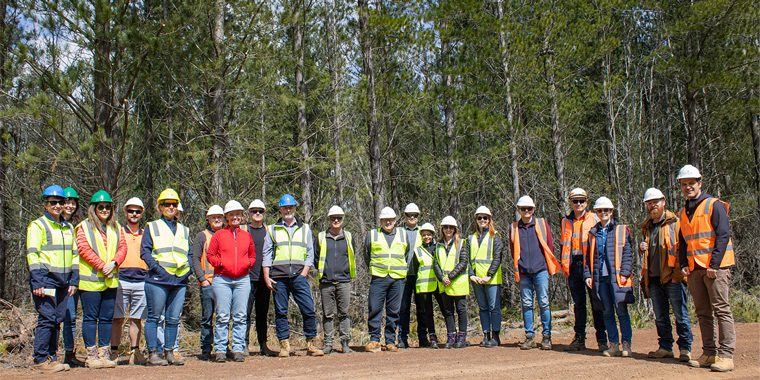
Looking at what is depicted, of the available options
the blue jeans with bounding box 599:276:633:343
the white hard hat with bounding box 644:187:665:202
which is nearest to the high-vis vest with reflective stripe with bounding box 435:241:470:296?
the blue jeans with bounding box 599:276:633:343

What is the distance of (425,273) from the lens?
7.16 meters

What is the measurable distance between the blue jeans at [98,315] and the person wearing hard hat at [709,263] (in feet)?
20.5

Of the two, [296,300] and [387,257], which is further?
[387,257]

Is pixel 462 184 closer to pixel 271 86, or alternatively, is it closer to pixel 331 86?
pixel 331 86

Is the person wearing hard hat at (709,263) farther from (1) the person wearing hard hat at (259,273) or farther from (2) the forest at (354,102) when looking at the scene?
(2) the forest at (354,102)

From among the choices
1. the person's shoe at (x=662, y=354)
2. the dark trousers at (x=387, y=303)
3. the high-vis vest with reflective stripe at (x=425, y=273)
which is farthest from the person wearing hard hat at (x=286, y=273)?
the person's shoe at (x=662, y=354)

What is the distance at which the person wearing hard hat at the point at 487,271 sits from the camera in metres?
7.03

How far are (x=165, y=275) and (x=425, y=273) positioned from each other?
10.9 ft

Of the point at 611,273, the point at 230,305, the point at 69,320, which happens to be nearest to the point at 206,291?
the point at 230,305

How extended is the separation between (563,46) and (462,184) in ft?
12.8

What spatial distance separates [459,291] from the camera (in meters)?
7.07

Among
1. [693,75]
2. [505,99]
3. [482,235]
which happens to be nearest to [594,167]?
[693,75]

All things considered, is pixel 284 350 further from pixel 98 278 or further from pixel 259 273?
pixel 98 278

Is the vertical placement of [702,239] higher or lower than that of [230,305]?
higher
